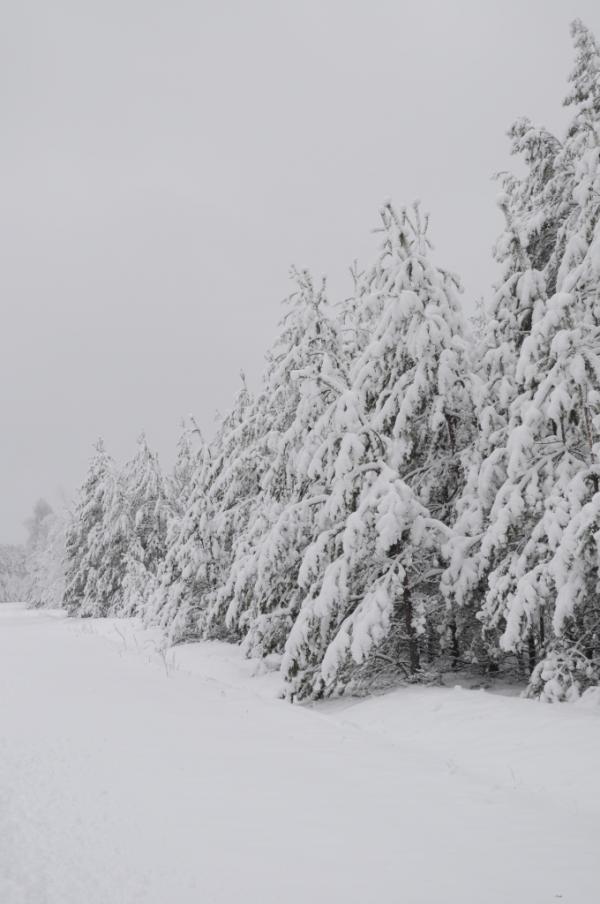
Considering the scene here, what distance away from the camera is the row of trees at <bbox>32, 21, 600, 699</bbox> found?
889 cm

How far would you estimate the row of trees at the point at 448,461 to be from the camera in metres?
8.89

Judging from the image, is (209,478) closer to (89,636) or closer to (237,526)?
(237,526)

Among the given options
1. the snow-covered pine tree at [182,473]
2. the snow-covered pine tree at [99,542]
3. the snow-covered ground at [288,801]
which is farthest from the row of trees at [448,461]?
the snow-covered pine tree at [99,542]

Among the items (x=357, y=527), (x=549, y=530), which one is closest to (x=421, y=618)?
(x=357, y=527)

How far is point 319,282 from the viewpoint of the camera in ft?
46.8

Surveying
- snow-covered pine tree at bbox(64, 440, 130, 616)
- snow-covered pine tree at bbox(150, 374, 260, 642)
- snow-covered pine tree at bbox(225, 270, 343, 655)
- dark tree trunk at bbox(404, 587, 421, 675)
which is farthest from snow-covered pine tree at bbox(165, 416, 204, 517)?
dark tree trunk at bbox(404, 587, 421, 675)

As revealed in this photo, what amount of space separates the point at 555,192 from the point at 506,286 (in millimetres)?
2812

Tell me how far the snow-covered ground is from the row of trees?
1684 millimetres

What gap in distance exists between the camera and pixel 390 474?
1047cm

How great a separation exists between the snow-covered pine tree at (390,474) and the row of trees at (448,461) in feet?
0.14

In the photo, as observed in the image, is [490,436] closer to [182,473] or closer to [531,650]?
[531,650]

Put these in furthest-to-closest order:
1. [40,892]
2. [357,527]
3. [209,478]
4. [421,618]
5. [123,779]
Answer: [209,478] → [421,618] → [357,527] → [123,779] → [40,892]

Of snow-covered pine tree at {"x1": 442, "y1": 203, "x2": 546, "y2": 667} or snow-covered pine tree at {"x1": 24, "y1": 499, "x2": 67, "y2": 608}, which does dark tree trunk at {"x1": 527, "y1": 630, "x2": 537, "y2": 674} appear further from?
snow-covered pine tree at {"x1": 24, "y1": 499, "x2": 67, "y2": 608}

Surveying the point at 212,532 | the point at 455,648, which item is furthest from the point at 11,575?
the point at 455,648
